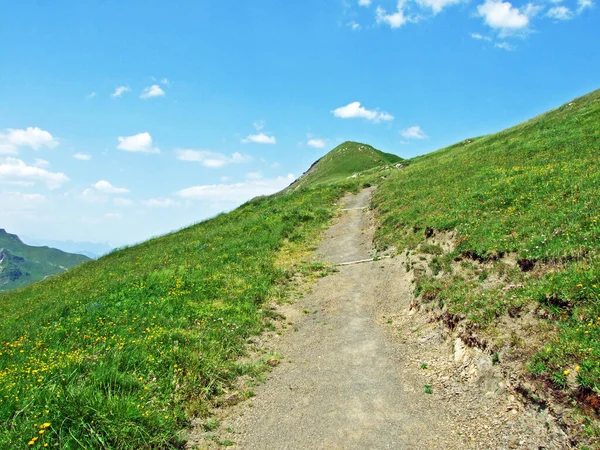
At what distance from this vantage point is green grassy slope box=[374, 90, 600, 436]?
312 inches

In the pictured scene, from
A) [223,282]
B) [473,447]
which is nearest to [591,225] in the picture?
[473,447]

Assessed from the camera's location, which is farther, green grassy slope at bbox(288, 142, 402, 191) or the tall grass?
green grassy slope at bbox(288, 142, 402, 191)

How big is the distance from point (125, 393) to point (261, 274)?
35.1 ft

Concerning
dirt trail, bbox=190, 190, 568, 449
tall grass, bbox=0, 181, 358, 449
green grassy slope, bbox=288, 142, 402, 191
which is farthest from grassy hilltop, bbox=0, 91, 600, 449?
green grassy slope, bbox=288, 142, 402, 191

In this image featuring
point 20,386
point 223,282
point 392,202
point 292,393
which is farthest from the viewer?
point 392,202

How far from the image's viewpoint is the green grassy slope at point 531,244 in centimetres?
793

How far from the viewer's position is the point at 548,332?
28.0ft

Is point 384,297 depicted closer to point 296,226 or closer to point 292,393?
point 292,393

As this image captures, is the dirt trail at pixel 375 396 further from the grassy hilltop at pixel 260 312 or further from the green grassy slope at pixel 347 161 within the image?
the green grassy slope at pixel 347 161

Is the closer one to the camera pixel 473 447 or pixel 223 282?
pixel 473 447

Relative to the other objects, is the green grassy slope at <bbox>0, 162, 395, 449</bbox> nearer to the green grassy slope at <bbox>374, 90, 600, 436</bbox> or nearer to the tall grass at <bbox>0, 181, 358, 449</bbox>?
the tall grass at <bbox>0, 181, 358, 449</bbox>

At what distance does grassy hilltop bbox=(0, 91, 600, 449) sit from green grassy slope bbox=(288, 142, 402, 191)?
63622 millimetres

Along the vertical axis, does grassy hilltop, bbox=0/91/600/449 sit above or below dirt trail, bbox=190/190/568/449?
above

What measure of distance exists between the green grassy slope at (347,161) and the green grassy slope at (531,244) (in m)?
60.6
